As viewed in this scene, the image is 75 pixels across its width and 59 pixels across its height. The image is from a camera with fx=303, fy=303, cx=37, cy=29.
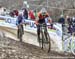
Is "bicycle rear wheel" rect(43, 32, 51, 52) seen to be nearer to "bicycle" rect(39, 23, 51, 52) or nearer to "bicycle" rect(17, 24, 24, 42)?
"bicycle" rect(39, 23, 51, 52)

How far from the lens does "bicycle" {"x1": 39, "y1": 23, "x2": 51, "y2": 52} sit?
40.9ft

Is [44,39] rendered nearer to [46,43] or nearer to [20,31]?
[46,43]

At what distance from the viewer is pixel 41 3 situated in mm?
21750

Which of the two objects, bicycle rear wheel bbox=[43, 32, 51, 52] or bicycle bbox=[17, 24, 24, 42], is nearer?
bicycle rear wheel bbox=[43, 32, 51, 52]

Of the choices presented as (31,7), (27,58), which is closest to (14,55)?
(27,58)

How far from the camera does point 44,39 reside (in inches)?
502

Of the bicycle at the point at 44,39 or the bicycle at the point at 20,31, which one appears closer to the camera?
the bicycle at the point at 44,39

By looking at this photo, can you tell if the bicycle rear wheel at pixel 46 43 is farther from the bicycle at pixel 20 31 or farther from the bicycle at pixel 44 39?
the bicycle at pixel 20 31

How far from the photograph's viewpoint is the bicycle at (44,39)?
12.5 meters

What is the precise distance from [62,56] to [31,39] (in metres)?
3.08

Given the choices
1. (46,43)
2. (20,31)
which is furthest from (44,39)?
(20,31)

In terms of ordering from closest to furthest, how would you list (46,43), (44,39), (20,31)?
(44,39)
(46,43)
(20,31)

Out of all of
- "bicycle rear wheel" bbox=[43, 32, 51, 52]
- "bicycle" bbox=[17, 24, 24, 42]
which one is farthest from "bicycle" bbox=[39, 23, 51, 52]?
"bicycle" bbox=[17, 24, 24, 42]

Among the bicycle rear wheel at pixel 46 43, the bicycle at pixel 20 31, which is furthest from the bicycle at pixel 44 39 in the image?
the bicycle at pixel 20 31
